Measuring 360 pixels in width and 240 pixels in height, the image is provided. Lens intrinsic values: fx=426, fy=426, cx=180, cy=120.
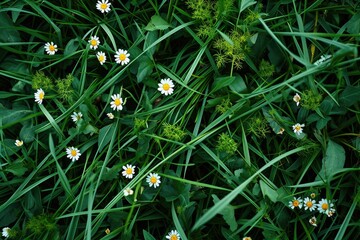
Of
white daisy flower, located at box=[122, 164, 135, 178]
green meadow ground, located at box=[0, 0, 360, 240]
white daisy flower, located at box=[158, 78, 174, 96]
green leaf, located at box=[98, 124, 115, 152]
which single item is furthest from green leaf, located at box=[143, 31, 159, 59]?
white daisy flower, located at box=[122, 164, 135, 178]

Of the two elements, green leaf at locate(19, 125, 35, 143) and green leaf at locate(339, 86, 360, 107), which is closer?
green leaf at locate(339, 86, 360, 107)

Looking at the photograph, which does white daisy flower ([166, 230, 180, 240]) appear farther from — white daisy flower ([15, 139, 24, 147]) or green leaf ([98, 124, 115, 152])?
white daisy flower ([15, 139, 24, 147])

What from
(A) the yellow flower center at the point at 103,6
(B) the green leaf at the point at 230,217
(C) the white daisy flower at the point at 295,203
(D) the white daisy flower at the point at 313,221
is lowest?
(D) the white daisy flower at the point at 313,221

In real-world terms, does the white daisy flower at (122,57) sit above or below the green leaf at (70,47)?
below

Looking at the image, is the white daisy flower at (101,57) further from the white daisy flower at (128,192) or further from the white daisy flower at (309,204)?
the white daisy flower at (309,204)

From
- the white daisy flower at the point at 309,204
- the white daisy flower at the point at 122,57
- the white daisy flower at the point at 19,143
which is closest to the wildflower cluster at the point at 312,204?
the white daisy flower at the point at 309,204

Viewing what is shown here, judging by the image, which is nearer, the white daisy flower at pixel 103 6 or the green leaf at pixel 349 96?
the green leaf at pixel 349 96
